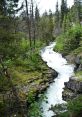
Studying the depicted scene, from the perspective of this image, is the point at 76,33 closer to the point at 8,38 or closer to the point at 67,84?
the point at 67,84

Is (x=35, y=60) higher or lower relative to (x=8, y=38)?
lower

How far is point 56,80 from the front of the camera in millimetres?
30141

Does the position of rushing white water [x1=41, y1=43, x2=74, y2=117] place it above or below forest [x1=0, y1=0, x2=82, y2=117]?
below

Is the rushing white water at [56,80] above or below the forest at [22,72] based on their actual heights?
below

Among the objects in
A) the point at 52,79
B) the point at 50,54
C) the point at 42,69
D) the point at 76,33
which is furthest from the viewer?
the point at 50,54

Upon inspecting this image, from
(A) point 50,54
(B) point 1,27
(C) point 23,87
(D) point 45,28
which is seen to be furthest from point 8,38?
(D) point 45,28

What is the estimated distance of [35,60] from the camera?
109 ft

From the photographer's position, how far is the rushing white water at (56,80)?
73.8 ft

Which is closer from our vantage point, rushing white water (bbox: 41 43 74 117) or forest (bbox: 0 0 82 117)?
forest (bbox: 0 0 82 117)

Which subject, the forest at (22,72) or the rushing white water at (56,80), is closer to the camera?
the forest at (22,72)

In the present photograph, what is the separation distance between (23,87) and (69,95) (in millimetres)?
3903

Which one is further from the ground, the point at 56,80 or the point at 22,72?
the point at 22,72

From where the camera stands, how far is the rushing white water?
22.5 meters

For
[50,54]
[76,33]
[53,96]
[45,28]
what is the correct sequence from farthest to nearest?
[45,28] → [50,54] → [76,33] → [53,96]
